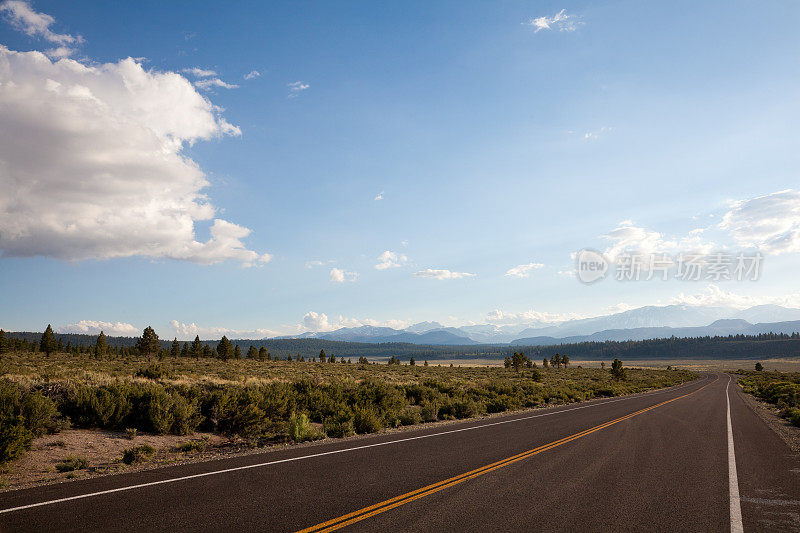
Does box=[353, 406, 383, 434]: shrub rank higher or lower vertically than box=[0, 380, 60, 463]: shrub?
lower

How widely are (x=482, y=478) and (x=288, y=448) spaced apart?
6431 millimetres

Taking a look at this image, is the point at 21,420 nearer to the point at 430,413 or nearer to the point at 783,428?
the point at 430,413

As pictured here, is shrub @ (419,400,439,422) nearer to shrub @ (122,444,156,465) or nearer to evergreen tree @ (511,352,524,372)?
shrub @ (122,444,156,465)

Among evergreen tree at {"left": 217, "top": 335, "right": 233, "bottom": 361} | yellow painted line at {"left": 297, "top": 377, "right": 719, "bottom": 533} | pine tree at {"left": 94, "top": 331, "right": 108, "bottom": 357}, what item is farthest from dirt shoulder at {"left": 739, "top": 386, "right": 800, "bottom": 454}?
pine tree at {"left": 94, "top": 331, "right": 108, "bottom": 357}

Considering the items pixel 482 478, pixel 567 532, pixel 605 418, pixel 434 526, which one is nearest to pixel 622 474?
pixel 482 478

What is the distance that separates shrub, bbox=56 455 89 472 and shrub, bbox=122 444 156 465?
32.2 inches

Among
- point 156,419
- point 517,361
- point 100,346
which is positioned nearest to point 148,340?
point 100,346

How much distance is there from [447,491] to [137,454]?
8.49 meters

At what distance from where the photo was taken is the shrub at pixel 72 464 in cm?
1023

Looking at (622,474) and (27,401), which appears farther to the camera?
(27,401)

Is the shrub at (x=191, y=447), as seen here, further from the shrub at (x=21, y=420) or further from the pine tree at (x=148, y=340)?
the pine tree at (x=148, y=340)

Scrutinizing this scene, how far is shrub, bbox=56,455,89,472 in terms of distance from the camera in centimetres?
1023

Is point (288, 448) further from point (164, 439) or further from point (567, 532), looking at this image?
point (567, 532)

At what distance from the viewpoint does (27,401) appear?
1201 cm
